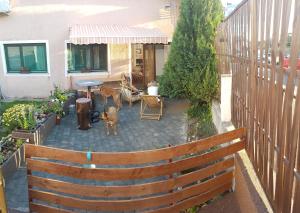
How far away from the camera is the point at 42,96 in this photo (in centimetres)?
2109

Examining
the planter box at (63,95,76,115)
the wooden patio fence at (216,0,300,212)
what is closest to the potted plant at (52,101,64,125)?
the planter box at (63,95,76,115)

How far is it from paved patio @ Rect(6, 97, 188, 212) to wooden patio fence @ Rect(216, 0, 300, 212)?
4824 millimetres

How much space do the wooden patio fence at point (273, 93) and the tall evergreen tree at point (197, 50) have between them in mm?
5368

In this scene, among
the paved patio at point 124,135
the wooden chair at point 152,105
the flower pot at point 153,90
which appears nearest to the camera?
the paved patio at point 124,135

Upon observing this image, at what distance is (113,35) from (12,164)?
10987 millimetres

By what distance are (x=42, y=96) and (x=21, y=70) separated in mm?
2093

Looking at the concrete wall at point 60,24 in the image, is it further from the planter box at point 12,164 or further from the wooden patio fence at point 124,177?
the wooden patio fence at point 124,177

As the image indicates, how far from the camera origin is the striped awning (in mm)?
17953

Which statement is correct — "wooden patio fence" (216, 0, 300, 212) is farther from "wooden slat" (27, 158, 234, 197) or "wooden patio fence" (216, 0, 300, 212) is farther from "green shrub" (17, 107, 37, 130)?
"green shrub" (17, 107, 37, 130)

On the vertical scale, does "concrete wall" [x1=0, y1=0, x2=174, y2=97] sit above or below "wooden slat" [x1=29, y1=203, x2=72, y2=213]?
above

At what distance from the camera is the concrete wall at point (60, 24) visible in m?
20.1

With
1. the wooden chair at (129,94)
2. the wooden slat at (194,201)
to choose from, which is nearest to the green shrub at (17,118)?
the wooden chair at (129,94)

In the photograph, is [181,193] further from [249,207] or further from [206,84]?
[206,84]

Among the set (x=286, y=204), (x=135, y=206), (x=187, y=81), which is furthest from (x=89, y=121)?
(x=286, y=204)
